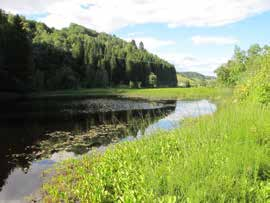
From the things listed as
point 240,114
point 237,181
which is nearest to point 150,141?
point 240,114

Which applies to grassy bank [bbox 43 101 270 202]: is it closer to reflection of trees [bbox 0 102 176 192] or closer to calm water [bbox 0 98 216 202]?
calm water [bbox 0 98 216 202]

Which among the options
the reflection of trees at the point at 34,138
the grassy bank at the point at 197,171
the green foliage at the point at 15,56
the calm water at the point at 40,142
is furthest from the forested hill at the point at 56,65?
the grassy bank at the point at 197,171

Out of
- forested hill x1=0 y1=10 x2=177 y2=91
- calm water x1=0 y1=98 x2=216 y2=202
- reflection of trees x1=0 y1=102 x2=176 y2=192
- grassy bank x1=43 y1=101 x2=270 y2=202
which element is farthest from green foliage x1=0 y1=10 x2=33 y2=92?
grassy bank x1=43 y1=101 x2=270 y2=202

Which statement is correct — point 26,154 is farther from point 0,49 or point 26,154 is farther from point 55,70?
point 55,70

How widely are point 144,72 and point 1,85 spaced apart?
282 feet

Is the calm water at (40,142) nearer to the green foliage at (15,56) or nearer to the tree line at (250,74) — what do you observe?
the tree line at (250,74)

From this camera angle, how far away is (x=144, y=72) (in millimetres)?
133750

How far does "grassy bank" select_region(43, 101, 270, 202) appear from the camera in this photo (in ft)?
17.2

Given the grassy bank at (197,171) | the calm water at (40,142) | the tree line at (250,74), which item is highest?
the tree line at (250,74)

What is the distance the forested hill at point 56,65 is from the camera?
5666 cm

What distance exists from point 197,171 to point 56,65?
90095 millimetres

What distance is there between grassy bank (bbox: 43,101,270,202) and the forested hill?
Result: 48337 mm

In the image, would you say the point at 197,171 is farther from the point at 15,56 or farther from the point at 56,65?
the point at 56,65

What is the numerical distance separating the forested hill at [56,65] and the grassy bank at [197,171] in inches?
1903
